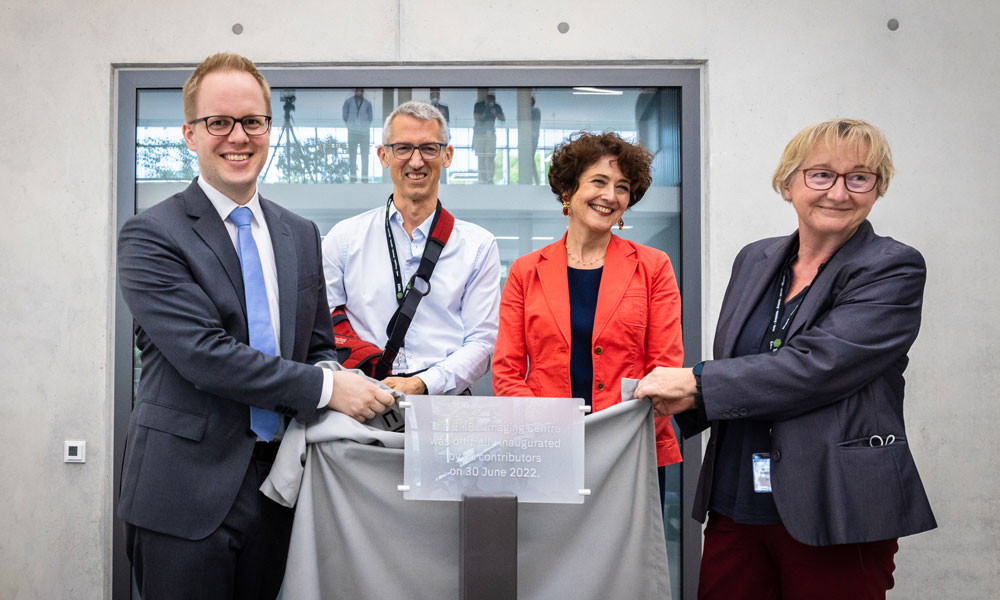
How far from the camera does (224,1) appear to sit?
13.0ft

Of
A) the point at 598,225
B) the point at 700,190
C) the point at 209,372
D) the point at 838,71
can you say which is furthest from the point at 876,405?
the point at 838,71

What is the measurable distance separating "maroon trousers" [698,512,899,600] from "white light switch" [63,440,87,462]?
309cm

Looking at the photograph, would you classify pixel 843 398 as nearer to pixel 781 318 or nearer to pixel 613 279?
pixel 781 318

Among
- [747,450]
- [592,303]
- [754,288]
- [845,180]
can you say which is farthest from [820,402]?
[592,303]

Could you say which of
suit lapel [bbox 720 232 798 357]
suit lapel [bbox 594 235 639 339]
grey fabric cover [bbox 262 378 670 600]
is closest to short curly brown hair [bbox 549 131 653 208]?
suit lapel [bbox 594 235 639 339]

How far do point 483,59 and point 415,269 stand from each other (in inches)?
56.0

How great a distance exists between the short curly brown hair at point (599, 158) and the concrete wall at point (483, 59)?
121cm

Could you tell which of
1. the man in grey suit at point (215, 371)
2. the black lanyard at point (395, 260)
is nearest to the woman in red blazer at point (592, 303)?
the black lanyard at point (395, 260)

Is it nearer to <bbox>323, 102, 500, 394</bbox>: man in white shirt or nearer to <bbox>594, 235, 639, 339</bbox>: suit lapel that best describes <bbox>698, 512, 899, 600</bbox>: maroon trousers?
<bbox>594, 235, 639, 339</bbox>: suit lapel

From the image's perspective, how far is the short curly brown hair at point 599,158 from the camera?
111 inches

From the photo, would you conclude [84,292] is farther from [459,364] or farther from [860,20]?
[860,20]

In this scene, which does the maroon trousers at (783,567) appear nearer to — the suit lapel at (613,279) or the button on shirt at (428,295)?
→ the suit lapel at (613,279)

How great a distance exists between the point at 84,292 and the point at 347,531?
103 inches

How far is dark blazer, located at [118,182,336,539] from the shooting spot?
190cm
